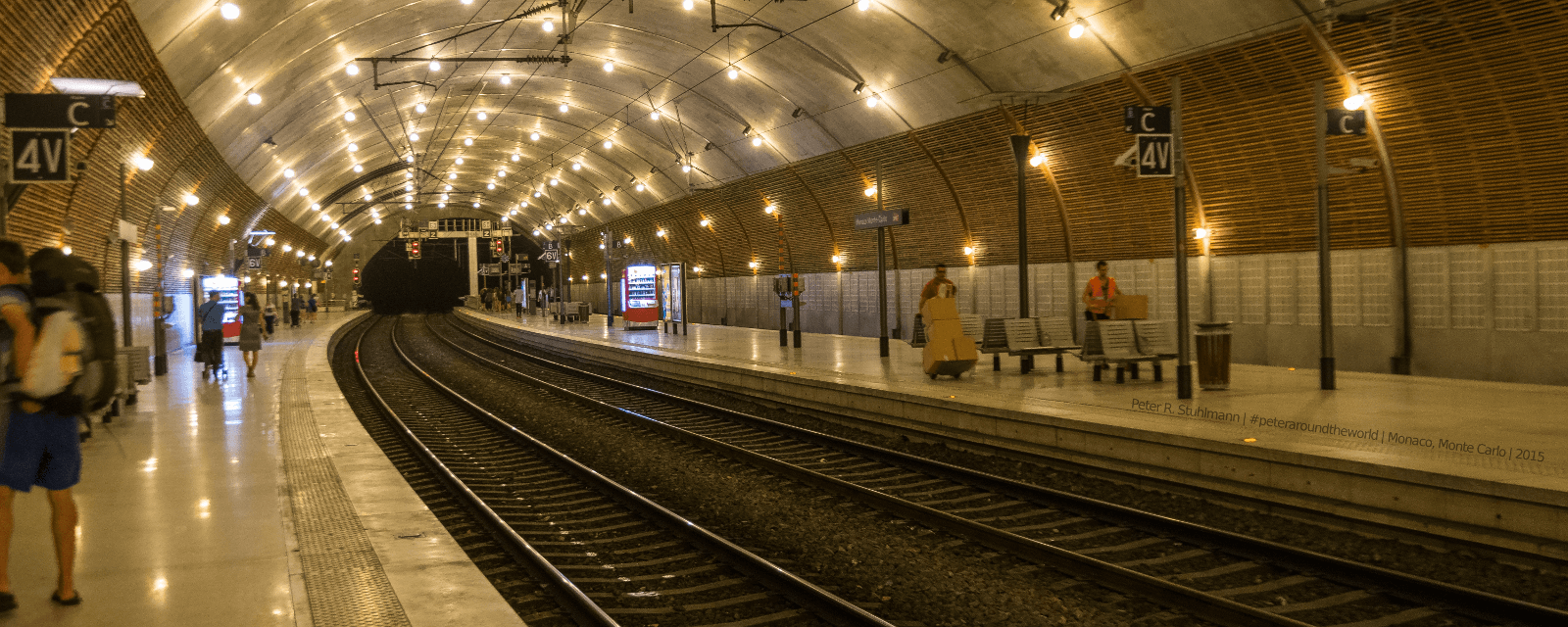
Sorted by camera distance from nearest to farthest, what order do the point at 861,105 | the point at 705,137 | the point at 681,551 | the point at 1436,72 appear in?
1. the point at 681,551
2. the point at 1436,72
3. the point at 861,105
4. the point at 705,137

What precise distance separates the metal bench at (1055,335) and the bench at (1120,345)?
1.41 m

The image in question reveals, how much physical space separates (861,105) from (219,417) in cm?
1516

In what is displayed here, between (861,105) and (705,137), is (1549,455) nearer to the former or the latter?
(861,105)

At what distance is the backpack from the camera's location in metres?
5.03

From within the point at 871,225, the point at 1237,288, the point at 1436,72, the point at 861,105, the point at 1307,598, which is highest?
the point at 861,105

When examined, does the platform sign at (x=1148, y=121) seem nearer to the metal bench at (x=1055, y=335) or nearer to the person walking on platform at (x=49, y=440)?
the metal bench at (x=1055, y=335)

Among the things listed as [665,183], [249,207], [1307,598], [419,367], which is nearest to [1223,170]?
[1307,598]

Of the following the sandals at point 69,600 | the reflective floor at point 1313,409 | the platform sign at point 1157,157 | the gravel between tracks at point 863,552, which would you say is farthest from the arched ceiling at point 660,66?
the sandals at point 69,600

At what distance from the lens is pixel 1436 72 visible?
13.3 meters

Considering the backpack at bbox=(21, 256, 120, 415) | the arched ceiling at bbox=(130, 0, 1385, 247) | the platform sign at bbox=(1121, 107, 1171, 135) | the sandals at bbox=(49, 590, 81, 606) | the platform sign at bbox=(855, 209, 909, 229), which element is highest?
the arched ceiling at bbox=(130, 0, 1385, 247)

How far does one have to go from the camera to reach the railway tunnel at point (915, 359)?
21.5ft

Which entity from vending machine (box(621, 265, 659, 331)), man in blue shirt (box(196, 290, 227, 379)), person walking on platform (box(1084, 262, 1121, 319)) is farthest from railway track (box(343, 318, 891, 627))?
vending machine (box(621, 265, 659, 331))

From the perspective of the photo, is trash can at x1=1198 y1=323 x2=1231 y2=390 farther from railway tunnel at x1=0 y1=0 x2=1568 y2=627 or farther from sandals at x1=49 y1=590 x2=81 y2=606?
sandals at x1=49 y1=590 x2=81 y2=606

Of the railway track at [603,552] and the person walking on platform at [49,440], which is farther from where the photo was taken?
the railway track at [603,552]
